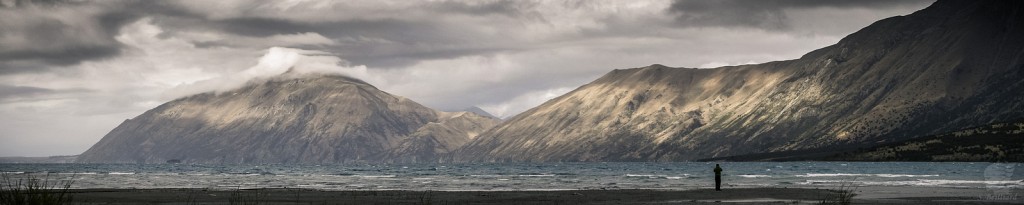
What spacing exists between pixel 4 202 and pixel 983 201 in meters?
39.6

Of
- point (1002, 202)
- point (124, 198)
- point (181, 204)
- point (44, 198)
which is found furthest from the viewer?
point (124, 198)

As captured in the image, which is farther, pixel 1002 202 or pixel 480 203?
pixel 480 203

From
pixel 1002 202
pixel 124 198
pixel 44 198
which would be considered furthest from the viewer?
pixel 124 198

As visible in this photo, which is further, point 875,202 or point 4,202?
point 875,202

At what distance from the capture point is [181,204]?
140 feet

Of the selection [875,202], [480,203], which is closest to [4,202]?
[480,203]

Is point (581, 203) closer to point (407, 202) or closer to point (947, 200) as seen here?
point (407, 202)

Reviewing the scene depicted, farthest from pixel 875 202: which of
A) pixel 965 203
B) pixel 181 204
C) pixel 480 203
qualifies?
pixel 181 204

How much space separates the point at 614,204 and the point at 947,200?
16385 millimetres

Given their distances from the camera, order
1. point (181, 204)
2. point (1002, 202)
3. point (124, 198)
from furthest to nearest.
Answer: point (124, 198) < point (181, 204) < point (1002, 202)

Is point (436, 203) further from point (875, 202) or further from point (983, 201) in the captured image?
point (983, 201)

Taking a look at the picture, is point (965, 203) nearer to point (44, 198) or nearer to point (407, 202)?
→ point (407, 202)

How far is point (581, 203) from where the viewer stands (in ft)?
141

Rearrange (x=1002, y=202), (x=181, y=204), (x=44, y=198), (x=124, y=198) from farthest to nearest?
(x=124, y=198), (x=181, y=204), (x=1002, y=202), (x=44, y=198)
